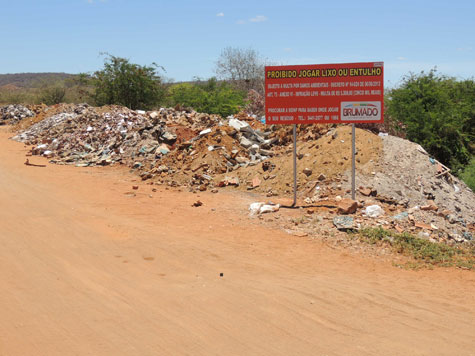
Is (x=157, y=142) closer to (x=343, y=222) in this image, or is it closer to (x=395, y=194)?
(x=395, y=194)

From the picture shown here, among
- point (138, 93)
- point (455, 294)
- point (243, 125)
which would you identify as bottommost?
point (455, 294)

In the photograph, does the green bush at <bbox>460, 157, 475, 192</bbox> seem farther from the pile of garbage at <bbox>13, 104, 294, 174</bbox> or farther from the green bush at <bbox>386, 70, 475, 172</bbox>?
the pile of garbage at <bbox>13, 104, 294, 174</bbox>

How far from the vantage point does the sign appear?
10.3 m

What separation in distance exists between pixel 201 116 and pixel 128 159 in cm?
486

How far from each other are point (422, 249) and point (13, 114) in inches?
1287

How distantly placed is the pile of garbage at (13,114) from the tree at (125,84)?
6.43 meters

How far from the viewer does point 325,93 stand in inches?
415

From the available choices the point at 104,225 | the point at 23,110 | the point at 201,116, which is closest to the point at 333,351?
the point at 104,225

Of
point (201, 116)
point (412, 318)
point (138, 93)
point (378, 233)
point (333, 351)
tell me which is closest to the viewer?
point (333, 351)

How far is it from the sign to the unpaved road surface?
281 cm

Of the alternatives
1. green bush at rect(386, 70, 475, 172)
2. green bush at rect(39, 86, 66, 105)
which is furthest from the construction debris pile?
green bush at rect(39, 86, 66, 105)

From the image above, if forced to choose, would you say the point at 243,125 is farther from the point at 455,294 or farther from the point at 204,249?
the point at 455,294

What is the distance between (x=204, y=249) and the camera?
7.84 metres

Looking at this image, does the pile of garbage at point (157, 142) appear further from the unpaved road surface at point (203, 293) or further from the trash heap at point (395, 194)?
the unpaved road surface at point (203, 293)
